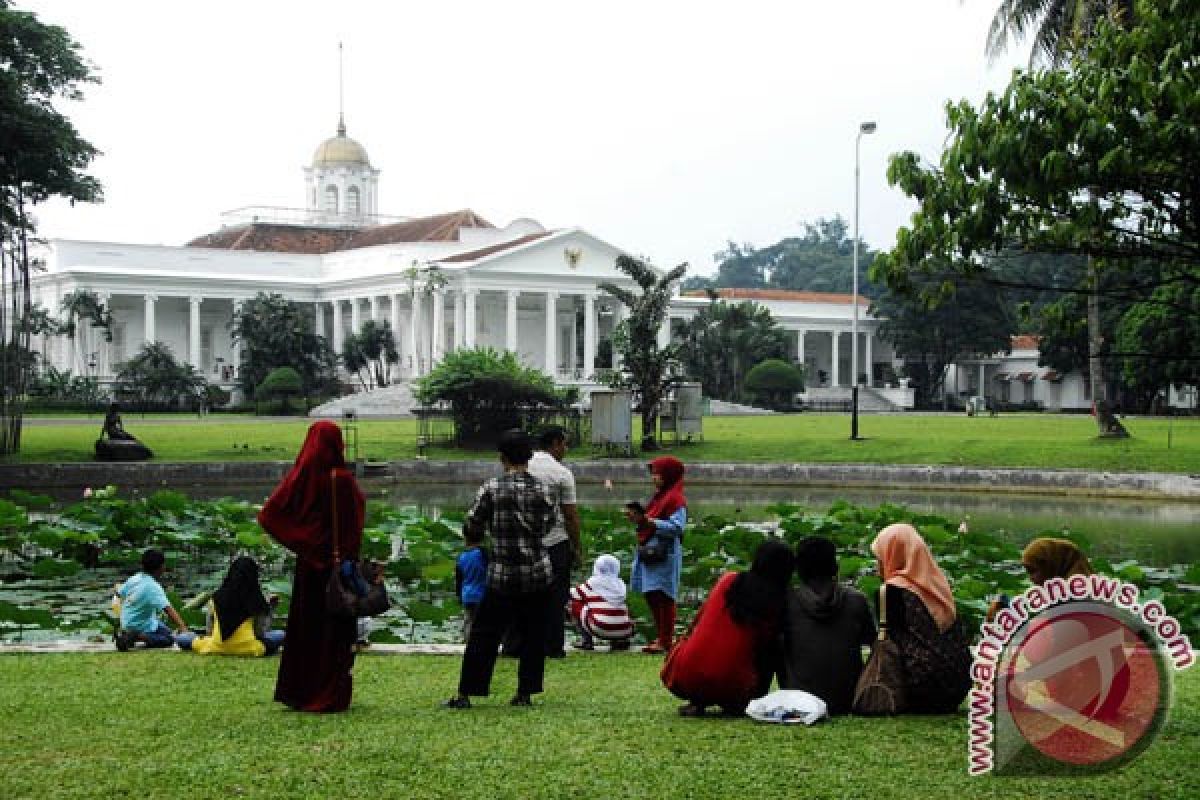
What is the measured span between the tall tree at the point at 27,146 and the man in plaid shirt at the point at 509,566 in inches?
903

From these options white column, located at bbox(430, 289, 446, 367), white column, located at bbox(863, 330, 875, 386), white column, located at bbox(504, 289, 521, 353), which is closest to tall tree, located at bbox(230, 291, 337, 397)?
white column, located at bbox(430, 289, 446, 367)

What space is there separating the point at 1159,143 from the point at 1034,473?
842 inches

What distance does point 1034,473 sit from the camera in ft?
92.9

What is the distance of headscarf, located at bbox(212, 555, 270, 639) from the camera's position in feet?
30.7

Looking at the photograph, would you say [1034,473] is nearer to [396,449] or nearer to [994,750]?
[396,449]

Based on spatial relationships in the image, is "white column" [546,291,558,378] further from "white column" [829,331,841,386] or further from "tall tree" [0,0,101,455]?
"tall tree" [0,0,101,455]

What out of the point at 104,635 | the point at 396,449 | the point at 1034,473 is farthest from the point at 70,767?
the point at 396,449

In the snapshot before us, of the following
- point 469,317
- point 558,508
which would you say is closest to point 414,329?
point 469,317

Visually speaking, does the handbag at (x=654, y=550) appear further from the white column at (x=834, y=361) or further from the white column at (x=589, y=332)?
the white column at (x=834, y=361)

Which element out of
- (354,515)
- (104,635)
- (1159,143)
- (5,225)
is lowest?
(104,635)

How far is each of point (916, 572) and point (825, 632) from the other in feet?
1.71

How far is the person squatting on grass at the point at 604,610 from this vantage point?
10.1 meters

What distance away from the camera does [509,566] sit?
7.45 meters

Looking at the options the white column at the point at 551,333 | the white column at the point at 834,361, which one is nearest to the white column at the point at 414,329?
the white column at the point at 551,333
